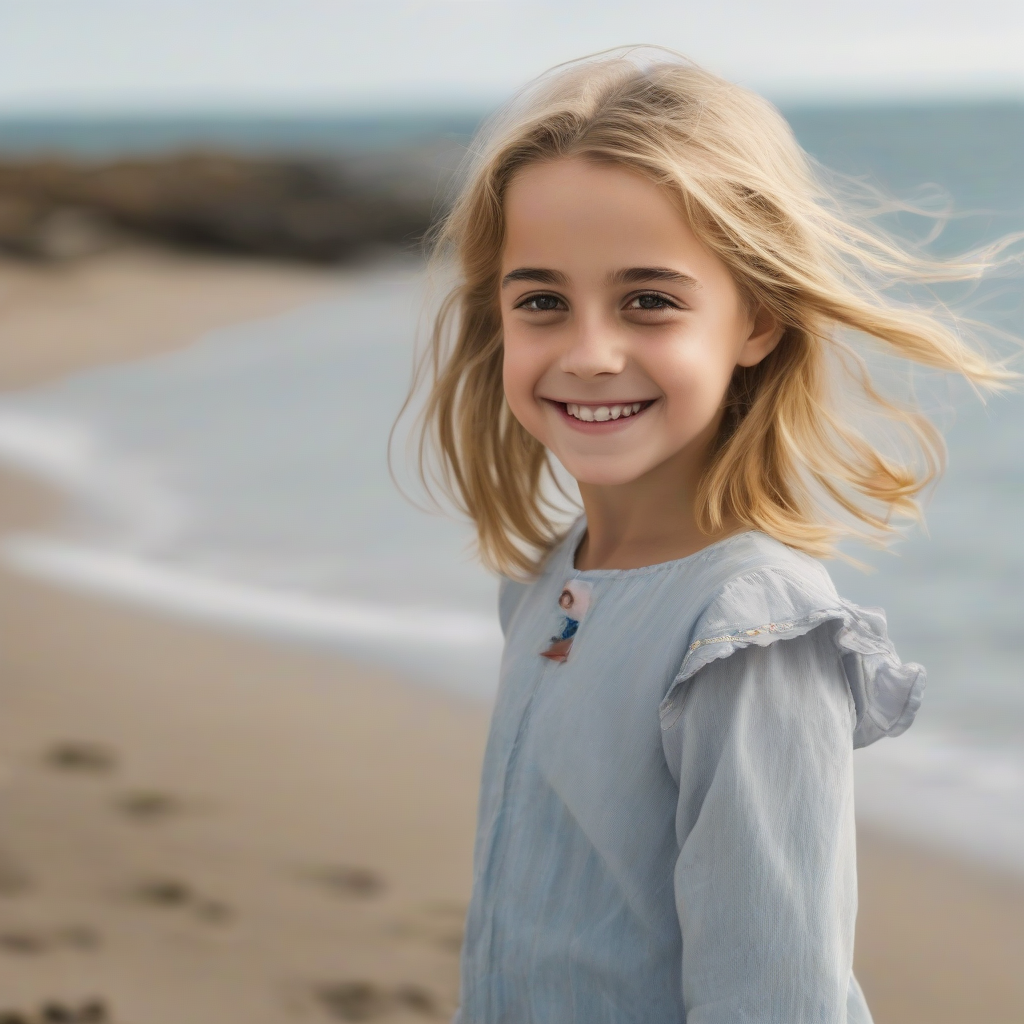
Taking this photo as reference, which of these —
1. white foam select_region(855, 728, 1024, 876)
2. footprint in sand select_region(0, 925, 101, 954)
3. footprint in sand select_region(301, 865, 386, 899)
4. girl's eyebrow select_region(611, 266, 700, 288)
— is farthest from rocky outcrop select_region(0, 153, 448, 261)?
girl's eyebrow select_region(611, 266, 700, 288)

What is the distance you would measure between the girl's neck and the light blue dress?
3 cm

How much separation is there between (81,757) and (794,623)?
90.1 inches

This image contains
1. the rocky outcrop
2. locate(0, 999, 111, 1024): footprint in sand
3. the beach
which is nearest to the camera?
locate(0, 999, 111, 1024): footprint in sand

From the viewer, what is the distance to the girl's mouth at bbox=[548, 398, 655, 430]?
1233 millimetres

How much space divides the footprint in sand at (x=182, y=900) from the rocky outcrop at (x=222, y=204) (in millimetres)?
14506

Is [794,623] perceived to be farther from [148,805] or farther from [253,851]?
[148,805]

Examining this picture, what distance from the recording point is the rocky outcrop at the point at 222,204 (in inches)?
667

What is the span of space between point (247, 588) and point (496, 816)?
3.10 m

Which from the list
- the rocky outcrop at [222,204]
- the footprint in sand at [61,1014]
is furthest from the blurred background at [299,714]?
the rocky outcrop at [222,204]

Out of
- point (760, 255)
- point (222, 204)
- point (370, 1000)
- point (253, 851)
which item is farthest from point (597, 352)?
point (222, 204)

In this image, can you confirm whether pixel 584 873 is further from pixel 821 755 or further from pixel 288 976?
pixel 288 976

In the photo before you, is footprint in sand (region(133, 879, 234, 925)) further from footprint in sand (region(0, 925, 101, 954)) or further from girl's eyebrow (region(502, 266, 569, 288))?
girl's eyebrow (region(502, 266, 569, 288))

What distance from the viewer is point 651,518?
52.0 inches

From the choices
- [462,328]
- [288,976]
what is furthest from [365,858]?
[462,328]
